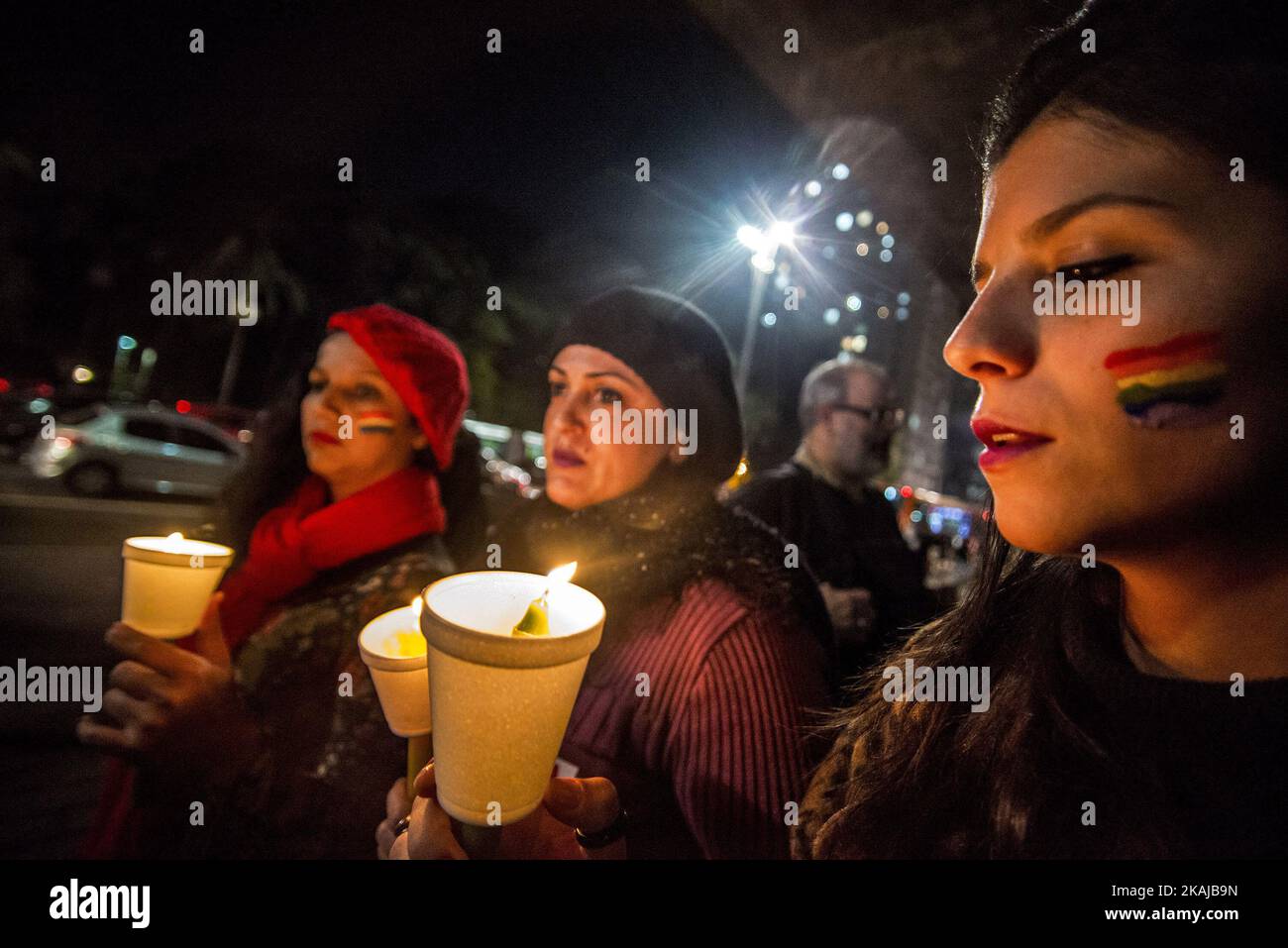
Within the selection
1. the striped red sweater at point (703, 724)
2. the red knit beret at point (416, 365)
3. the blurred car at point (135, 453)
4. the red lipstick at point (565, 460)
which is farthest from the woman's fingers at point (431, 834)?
the blurred car at point (135, 453)

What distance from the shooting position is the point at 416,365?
2.46 m

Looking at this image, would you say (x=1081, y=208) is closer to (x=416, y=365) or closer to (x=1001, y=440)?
(x=1001, y=440)

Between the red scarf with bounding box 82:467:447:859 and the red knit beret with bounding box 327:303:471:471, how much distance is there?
24 centimetres

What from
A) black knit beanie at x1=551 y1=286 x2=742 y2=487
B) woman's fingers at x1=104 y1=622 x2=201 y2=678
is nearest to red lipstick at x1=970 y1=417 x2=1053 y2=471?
black knit beanie at x1=551 y1=286 x2=742 y2=487

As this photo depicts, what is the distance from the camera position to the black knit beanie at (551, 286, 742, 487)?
2.05m

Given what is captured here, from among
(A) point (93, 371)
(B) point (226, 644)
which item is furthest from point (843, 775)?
(A) point (93, 371)

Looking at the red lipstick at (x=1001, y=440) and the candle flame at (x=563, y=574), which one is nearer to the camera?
the red lipstick at (x=1001, y=440)

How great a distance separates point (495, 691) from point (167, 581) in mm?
1339

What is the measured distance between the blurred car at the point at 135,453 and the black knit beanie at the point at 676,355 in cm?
1260

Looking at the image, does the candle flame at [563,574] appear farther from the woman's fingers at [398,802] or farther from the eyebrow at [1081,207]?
the eyebrow at [1081,207]

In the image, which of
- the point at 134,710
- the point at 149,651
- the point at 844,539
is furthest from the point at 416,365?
the point at 844,539

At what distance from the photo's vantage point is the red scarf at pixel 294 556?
2.23m

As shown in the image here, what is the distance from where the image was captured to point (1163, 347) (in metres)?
0.91
